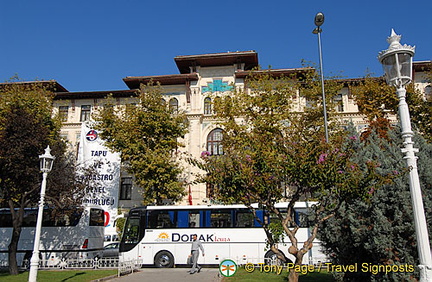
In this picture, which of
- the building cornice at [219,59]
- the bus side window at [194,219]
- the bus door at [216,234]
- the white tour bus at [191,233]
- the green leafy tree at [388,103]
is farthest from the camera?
the building cornice at [219,59]

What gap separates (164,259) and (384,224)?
12850 mm

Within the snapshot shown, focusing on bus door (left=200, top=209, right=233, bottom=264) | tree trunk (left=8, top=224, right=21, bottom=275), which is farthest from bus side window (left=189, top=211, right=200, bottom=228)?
tree trunk (left=8, top=224, right=21, bottom=275)

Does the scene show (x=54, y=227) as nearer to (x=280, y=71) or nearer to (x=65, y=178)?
(x=65, y=178)

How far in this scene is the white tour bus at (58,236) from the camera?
2009cm

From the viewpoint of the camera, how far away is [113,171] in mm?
27766

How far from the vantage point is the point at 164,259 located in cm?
1833

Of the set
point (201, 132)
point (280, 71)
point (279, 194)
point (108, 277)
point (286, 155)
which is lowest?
point (108, 277)

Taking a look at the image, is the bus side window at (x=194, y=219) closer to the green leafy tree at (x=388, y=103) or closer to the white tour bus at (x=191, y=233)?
the white tour bus at (x=191, y=233)

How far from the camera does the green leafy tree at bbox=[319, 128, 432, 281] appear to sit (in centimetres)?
800

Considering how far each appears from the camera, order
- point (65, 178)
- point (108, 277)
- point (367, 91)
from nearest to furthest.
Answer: point (108, 277) < point (65, 178) < point (367, 91)

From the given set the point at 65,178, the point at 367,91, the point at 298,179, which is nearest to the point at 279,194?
the point at 298,179

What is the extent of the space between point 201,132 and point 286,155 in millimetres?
23820

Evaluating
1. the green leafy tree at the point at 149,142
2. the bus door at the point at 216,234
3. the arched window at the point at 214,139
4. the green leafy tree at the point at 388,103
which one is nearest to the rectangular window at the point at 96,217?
the green leafy tree at the point at 149,142

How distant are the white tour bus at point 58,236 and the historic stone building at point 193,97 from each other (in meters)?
11.3
